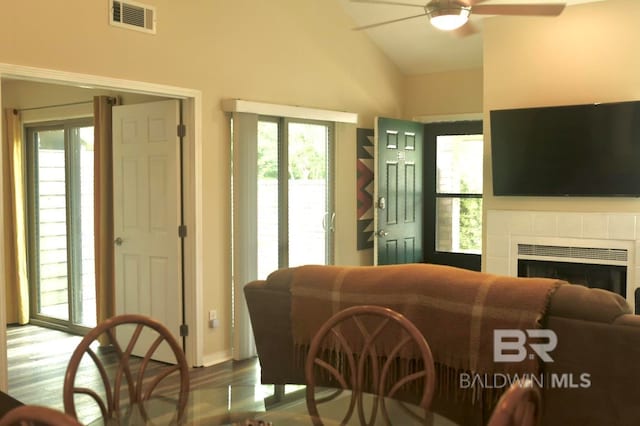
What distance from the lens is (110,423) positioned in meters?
2.11

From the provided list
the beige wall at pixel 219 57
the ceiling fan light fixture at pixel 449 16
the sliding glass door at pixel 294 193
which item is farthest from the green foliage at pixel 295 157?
the ceiling fan light fixture at pixel 449 16

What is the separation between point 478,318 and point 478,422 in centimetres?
45

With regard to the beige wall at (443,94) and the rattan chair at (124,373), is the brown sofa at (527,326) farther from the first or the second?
the beige wall at (443,94)

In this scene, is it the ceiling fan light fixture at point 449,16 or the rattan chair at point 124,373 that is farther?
the ceiling fan light fixture at point 449,16

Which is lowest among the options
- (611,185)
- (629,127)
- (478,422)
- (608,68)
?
(478,422)

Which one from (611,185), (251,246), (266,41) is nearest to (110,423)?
(251,246)

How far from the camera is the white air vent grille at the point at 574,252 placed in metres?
5.30

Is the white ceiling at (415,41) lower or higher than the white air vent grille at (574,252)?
higher

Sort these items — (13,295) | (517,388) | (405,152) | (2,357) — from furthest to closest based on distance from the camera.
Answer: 1. (405,152)
2. (13,295)
3. (2,357)
4. (517,388)

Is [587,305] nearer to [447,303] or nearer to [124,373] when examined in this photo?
[447,303]

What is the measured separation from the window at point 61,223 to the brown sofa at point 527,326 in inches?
140

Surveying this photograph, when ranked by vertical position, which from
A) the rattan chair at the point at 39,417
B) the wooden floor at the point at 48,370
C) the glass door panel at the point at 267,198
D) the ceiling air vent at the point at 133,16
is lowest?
the wooden floor at the point at 48,370

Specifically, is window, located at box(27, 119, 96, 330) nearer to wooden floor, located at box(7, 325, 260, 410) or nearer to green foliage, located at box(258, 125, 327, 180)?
wooden floor, located at box(7, 325, 260, 410)

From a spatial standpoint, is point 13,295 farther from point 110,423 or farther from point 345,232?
point 110,423
